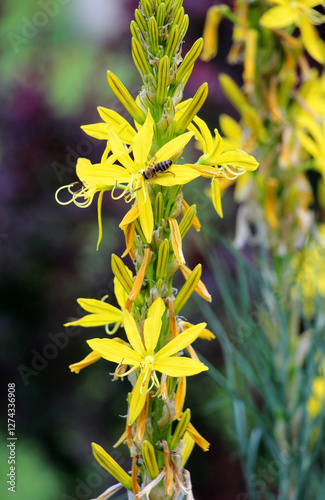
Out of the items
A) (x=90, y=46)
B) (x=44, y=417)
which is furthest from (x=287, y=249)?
(x=90, y=46)

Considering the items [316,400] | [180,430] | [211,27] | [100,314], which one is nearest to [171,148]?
[100,314]

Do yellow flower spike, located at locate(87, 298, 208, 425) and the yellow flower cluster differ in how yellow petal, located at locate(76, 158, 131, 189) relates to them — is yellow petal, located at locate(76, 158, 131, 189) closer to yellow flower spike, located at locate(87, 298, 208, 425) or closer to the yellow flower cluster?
the yellow flower cluster

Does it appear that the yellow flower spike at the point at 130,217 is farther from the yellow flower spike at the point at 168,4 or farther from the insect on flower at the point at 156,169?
the yellow flower spike at the point at 168,4

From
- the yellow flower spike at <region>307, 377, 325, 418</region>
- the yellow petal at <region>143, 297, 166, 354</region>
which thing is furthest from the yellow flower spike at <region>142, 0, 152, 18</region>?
the yellow flower spike at <region>307, 377, 325, 418</region>

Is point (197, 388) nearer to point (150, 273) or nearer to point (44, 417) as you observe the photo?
point (44, 417)

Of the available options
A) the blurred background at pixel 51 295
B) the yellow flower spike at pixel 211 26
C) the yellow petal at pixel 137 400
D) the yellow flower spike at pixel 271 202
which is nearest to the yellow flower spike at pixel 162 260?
the yellow petal at pixel 137 400

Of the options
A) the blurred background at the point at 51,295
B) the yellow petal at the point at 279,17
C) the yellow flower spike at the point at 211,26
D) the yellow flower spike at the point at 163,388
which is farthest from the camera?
the blurred background at the point at 51,295

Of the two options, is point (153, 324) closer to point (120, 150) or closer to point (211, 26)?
point (120, 150)
